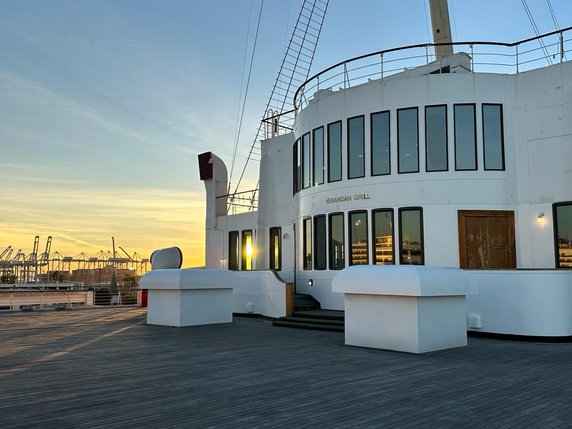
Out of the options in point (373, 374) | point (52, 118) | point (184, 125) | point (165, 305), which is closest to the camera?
point (373, 374)

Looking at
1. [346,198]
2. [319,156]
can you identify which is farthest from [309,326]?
[319,156]

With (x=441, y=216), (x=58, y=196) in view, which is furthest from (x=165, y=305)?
(x=58, y=196)

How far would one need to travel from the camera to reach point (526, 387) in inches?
253

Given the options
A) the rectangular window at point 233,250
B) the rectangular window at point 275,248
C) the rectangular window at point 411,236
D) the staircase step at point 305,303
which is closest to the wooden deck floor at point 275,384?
the rectangular window at point 411,236

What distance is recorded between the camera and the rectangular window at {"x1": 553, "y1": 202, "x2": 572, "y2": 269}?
1287 cm

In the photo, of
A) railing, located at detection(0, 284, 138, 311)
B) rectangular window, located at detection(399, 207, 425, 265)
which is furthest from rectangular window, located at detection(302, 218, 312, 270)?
railing, located at detection(0, 284, 138, 311)

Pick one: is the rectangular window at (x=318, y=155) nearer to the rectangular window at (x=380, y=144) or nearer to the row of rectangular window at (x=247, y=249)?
the rectangular window at (x=380, y=144)

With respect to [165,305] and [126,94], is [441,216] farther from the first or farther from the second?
[126,94]

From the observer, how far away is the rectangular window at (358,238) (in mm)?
14797

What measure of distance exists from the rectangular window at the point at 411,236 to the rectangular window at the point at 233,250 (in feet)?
34.9

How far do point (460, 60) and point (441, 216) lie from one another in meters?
5.00

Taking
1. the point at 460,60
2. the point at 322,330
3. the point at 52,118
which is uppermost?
the point at 460,60

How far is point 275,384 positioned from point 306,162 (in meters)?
11.3

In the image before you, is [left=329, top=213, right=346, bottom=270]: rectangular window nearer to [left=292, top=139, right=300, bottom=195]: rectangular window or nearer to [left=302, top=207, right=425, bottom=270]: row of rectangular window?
[left=302, top=207, right=425, bottom=270]: row of rectangular window
